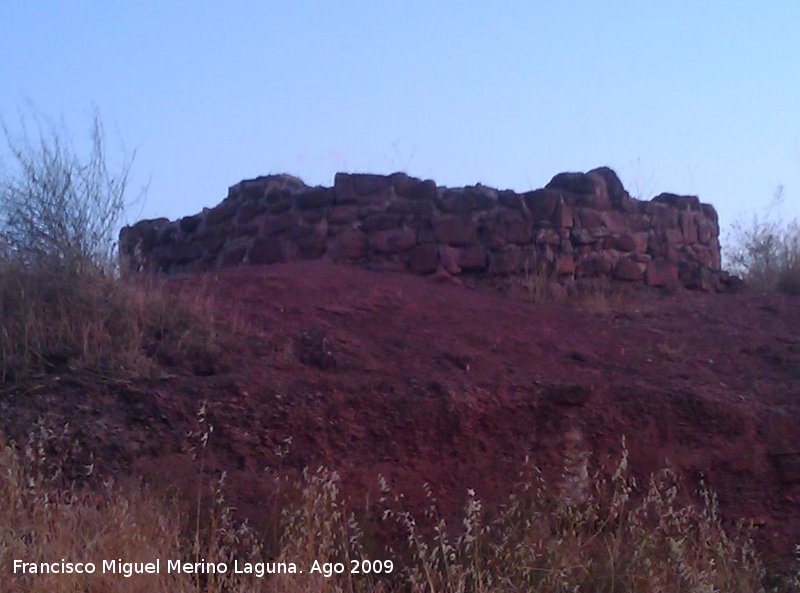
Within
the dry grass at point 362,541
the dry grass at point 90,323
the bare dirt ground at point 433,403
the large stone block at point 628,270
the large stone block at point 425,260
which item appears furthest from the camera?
the large stone block at point 628,270

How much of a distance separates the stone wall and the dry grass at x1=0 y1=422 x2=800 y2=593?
3.81 metres

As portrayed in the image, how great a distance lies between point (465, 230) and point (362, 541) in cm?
455

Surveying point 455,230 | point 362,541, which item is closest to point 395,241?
point 455,230

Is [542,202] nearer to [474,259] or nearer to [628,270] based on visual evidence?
[474,259]

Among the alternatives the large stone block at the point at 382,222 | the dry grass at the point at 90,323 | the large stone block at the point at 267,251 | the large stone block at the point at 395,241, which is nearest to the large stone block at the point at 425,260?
the large stone block at the point at 395,241

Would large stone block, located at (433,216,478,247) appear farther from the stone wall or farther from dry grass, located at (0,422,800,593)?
dry grass, located at (0,422,800,593)

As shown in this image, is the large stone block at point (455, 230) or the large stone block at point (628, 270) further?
the large stone block at point (628, 270)

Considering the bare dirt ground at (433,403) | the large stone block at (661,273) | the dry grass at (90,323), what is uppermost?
the large stone block at (661,273)

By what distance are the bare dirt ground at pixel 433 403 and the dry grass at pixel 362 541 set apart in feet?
0.78

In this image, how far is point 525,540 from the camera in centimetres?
510

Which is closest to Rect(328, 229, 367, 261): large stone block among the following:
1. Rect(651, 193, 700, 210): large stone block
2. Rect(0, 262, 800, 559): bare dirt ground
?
Rect(0, 262, 800, 559): bare dirt ground

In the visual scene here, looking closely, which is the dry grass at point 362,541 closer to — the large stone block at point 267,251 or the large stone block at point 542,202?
the large stone block at point 267,251

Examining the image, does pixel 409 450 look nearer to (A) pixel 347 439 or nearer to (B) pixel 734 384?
(A) pixel 347 439

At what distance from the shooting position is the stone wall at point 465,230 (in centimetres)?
934
